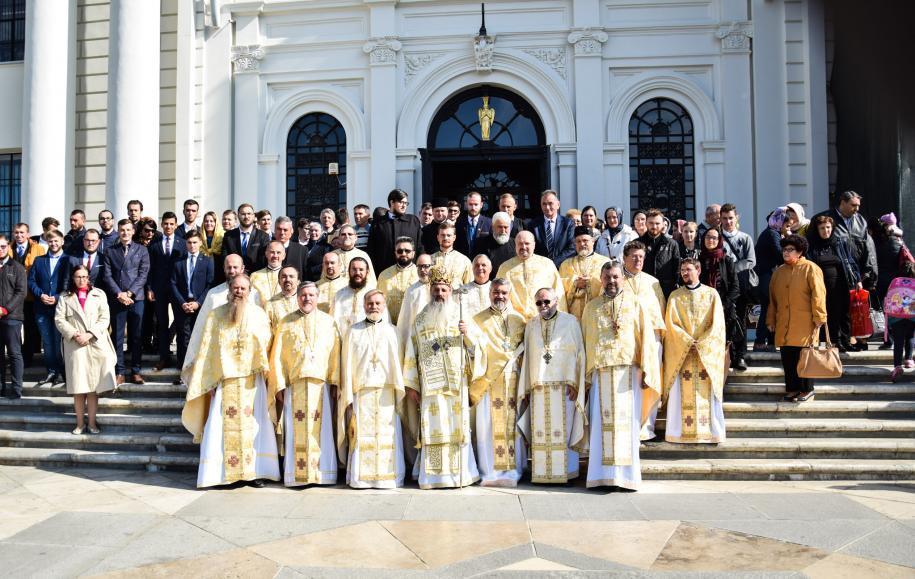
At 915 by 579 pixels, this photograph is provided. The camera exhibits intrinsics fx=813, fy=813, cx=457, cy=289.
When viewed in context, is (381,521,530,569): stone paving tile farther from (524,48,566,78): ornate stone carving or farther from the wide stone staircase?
(524,48,566,78): ornate stone carving

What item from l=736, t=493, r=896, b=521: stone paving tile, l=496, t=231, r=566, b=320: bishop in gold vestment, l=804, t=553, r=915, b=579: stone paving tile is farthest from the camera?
l=496, t=231, r=566, b=320: bishop in gold vestment

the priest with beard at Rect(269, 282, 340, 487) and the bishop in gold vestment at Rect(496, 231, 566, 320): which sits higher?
the bishop in gold vestment at Rect(496, 231, 566, 320)

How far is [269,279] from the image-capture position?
8.63 meters

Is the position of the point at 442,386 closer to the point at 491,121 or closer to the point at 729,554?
the point at 729,554

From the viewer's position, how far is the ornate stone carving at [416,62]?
45.6ft

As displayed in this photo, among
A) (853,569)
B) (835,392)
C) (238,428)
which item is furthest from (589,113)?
(853,569)

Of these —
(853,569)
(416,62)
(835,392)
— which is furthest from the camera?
(416,62)

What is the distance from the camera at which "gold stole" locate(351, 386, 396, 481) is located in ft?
23.2

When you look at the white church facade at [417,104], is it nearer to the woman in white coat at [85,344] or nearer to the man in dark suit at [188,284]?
the man in dark suit at [188,284]

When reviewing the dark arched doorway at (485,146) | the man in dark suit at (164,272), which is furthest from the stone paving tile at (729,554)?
the dark arched doorway at (485,146)

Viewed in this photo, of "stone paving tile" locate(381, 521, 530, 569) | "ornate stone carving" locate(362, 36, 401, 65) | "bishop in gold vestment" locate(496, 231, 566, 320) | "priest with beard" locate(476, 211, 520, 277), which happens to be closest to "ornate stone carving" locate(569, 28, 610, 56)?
"ornate stone carving" locate(362, 36, 401, 65)

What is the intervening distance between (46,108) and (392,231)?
8304 millimetres

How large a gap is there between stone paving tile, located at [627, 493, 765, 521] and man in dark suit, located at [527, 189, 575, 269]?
317cm

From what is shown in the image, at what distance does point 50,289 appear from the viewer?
943cm
